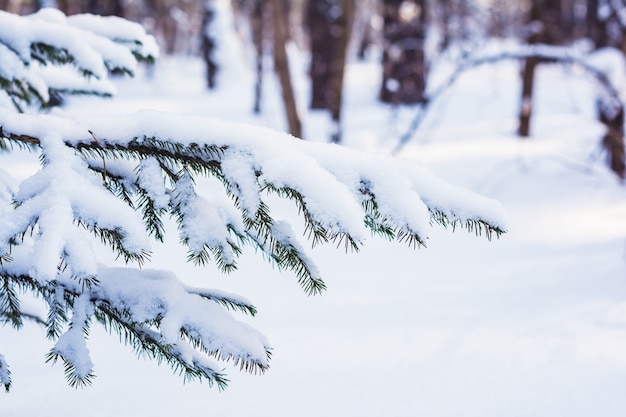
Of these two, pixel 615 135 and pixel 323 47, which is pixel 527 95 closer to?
pixel 615 135

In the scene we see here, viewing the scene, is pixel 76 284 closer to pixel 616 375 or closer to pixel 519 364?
pixel 519 364

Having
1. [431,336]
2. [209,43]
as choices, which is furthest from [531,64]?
[209,43]

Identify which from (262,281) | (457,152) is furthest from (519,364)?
(457,152)

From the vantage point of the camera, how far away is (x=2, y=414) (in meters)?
2.31

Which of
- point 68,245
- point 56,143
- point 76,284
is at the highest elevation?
point 56,143

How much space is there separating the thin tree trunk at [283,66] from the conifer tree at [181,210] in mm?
5749

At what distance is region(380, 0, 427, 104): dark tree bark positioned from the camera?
12062mm

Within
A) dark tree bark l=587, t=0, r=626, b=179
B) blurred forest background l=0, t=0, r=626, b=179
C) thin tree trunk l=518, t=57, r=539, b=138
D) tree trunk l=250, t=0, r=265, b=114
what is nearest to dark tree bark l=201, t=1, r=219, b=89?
blurred forest background l=0, t=0, r=626, b=179

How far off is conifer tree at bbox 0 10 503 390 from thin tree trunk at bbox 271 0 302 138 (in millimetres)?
5749

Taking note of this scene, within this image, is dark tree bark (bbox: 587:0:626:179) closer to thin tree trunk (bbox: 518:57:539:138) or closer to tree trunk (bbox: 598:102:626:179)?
tree trunk (bbox: 598:102:626:179)

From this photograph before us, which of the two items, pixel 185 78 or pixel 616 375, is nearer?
pixel 616 375

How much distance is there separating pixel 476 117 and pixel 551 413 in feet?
32.0

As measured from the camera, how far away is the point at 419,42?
12.2 meters

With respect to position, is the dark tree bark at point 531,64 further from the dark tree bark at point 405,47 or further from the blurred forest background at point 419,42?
the dark tree bark at point 405,47
